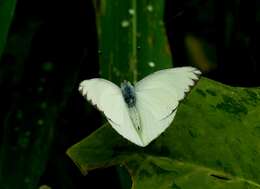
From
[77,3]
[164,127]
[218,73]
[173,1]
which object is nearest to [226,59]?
[218,73]

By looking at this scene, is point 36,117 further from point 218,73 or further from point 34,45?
point 218,73

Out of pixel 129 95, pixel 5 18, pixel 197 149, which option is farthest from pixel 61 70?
pixel 197 149

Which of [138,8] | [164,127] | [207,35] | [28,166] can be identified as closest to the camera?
[164,127]

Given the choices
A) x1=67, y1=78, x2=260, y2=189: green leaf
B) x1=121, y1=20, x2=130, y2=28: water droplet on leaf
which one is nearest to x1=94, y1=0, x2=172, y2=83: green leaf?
x1=121, y1=20, x2=130, y2=28: water droplet on leaf

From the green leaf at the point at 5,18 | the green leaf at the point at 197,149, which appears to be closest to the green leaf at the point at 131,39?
the green leaf at the point at 5,18

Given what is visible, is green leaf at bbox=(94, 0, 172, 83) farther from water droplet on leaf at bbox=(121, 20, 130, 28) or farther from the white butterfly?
the white butterfly

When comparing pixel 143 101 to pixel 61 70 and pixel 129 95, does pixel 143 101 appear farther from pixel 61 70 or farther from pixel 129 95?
pixel 61 70

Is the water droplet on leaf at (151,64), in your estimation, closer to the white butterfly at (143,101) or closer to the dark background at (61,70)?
the white butterfly at (143,101)
